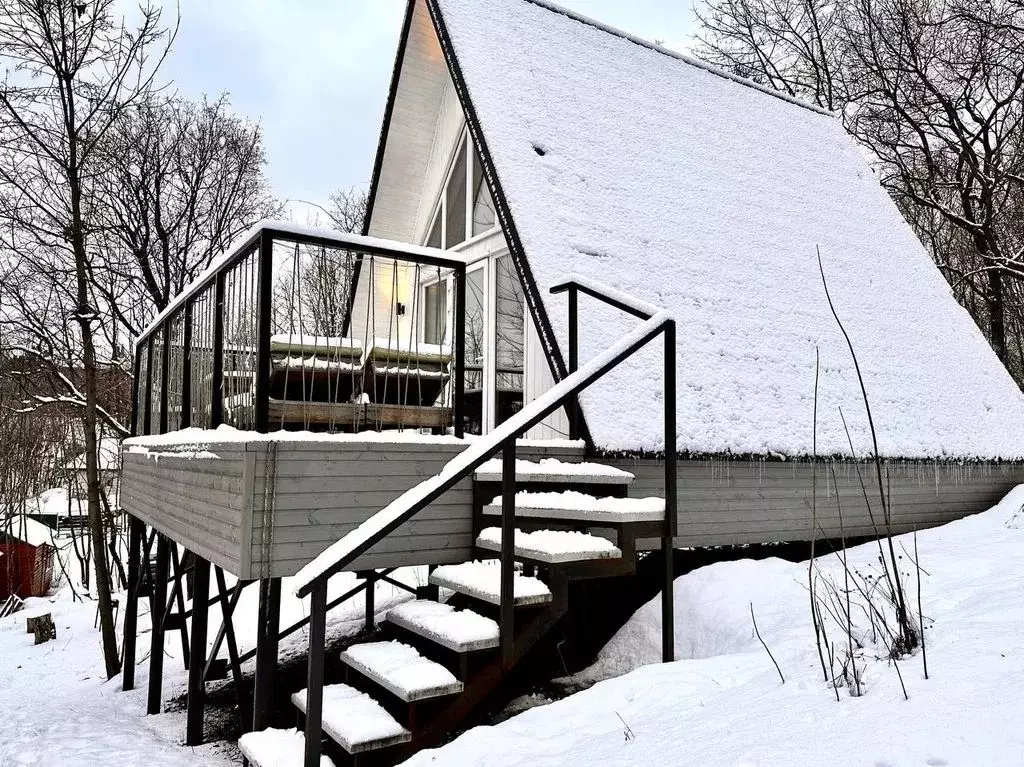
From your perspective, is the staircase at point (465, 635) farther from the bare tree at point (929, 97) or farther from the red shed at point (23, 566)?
the red shed at point (23, 566)

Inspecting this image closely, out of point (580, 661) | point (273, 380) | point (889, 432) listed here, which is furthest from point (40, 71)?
point (889, 432)

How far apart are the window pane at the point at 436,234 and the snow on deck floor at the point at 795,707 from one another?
19.6 feet

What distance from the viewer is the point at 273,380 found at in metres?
4.57

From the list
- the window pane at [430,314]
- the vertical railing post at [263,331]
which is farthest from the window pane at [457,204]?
the vertical railing post at [263,331]

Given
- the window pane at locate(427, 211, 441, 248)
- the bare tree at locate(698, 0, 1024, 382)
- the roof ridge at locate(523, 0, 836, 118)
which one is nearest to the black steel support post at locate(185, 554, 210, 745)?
the window pane at locate(427, 211, 441, 248)

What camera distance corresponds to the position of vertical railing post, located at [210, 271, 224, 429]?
14.1 feet

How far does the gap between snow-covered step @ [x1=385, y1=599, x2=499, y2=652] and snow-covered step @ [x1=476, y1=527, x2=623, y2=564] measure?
365mm

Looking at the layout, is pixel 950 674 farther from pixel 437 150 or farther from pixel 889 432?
pixel 437 150

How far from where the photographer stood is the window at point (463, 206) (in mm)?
7801

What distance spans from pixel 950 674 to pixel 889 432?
14.0ft

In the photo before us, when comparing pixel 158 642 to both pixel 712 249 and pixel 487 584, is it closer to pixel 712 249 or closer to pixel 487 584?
pixel 487 584

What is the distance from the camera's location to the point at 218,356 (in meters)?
4.29

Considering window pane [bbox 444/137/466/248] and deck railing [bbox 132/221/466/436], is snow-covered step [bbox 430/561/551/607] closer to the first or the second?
deck railing [bbox 132/221/466/436]

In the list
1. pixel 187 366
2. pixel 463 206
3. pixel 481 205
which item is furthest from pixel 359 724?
pixel 463 206
